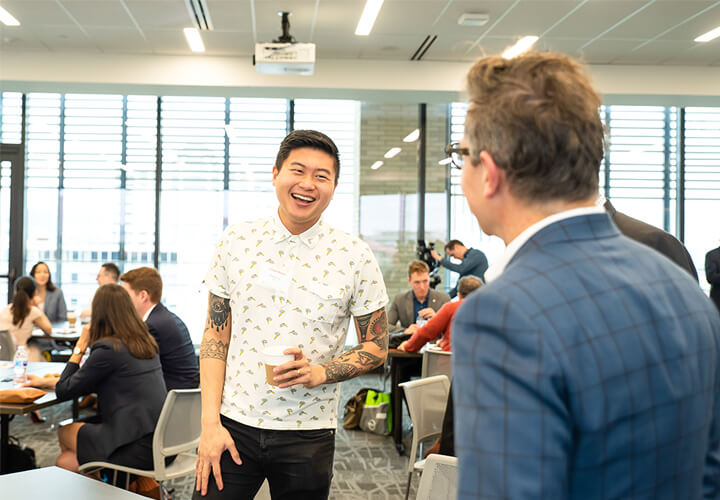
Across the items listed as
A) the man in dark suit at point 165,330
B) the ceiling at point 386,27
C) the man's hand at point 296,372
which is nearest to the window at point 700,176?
the ceiling at point 386,27

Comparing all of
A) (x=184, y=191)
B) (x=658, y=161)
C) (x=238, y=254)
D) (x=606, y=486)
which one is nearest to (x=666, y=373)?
(x=606, y=486)

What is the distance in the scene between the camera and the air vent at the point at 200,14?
5699 mm

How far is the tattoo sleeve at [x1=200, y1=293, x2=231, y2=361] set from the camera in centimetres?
181

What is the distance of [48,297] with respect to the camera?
21.4ft

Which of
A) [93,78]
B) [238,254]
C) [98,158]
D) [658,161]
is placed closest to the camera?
[238,254]

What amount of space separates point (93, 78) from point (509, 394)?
7.52m

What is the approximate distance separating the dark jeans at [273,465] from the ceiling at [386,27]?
15.8 ft

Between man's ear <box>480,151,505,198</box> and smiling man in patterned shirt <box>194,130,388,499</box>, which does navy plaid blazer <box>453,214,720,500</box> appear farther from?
smiling man in patterned shirt <box>194,130,388,499</box>

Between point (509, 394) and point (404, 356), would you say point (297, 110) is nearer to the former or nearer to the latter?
point (404, 356)

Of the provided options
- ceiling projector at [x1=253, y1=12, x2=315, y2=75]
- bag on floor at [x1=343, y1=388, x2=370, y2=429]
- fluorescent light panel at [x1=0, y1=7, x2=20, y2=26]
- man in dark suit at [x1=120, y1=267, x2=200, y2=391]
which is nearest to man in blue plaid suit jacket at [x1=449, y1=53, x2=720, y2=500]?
man in dark suit at [x1=120, y1=267, x2=200, y2=391]

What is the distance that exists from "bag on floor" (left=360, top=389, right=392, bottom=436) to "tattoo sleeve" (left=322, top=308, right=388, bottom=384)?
11.5ft

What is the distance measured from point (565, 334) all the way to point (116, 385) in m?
2.94

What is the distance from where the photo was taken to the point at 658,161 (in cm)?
884

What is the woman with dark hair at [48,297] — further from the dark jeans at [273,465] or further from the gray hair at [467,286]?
the dark jeans at [273,465]
